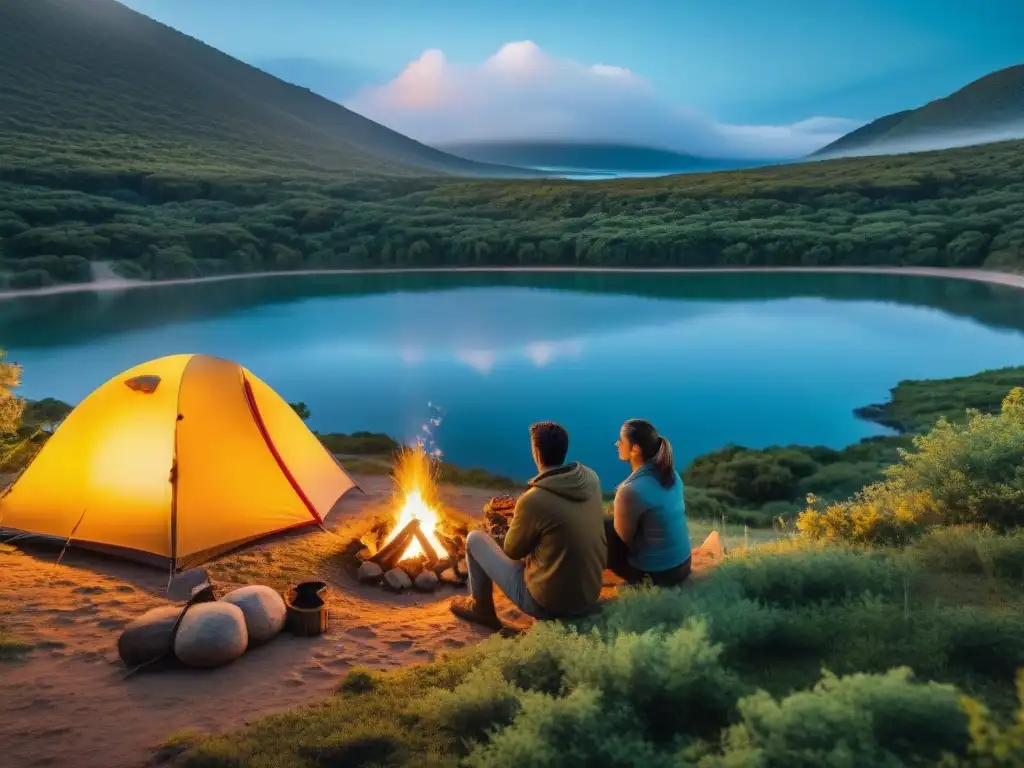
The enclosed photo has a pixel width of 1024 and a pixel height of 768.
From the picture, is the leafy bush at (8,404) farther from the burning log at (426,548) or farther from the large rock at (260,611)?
the large rock at (260,611)

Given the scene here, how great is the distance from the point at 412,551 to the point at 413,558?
3.8 inches

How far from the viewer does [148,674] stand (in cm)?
492

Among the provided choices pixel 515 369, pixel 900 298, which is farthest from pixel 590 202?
pixel 515 369

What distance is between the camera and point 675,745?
3260 mm

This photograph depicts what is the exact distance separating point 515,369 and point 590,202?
41324 millimetres

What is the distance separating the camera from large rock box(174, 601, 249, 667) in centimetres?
498

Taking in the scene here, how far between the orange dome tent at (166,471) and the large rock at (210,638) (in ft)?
6.02

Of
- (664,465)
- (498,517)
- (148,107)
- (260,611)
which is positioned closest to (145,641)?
(260,611)

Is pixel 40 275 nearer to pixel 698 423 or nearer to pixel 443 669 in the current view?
pixel 698 423

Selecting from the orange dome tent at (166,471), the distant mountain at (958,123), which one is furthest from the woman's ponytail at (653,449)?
the distant mountain at (958,123)

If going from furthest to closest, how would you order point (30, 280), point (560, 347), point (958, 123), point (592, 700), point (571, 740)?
point (958, 123) < point (30, 280) < point (560, 347) < point (592, 700) < point (571, 740)

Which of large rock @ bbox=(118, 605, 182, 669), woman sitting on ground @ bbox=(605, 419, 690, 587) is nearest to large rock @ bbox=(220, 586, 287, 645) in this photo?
large rock @ bbox=(118, 605, 182, 669)

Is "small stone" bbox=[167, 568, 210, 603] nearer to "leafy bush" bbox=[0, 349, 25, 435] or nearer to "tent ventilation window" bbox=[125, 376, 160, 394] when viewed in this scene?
"tent ventilation window" bbox=[125, 376, 160, 394]

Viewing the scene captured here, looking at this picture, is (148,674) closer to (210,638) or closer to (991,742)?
(210,638)
